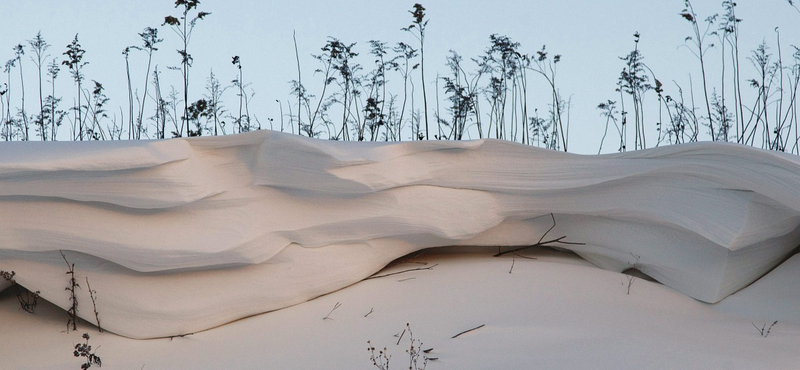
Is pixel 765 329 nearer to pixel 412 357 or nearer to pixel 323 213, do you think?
pixel 412 357

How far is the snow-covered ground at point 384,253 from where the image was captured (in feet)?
8.45

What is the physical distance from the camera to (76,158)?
2582 mm

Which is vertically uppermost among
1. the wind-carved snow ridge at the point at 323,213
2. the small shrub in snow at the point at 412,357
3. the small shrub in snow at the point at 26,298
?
the wind-carved snow ridge at the point at 323,213

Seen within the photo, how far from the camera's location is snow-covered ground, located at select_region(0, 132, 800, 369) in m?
2.58

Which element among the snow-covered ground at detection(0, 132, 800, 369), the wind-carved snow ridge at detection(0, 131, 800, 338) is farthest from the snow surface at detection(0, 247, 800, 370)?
the wind-carved snow ridge at detection(0, 131, 800, 338)

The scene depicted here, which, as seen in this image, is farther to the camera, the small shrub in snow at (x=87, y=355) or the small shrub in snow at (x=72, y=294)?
the small shrub in snow at (x=72, y=294)

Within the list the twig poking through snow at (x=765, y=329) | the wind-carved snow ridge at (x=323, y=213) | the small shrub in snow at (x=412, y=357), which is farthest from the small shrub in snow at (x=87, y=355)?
the twig poking through snow at (x=765, y=329)

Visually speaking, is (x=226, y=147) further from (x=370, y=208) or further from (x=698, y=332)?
(x=698, y=332)

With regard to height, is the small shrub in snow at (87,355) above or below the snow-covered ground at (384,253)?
below

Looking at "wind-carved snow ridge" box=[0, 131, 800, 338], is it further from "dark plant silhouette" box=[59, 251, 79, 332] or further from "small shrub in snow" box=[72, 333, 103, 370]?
"small shrub in snow" box=[72, 333, 103, 370]

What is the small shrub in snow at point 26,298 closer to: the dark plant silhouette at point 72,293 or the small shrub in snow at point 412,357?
the dark plant silhouette at point 72,293

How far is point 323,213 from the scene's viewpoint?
3.04m

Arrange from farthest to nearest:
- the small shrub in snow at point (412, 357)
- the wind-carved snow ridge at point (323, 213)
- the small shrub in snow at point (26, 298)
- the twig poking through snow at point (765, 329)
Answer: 1. the small shrub in snow at point (26, 298)
2. the wind-carved snow ridge at point (323, 213)
3. the twig poking through snow at point (765, 329)
4. the small shrub in snow at point (412, 357)

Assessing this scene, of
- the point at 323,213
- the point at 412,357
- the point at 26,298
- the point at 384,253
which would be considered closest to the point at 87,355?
the point at 26,298
